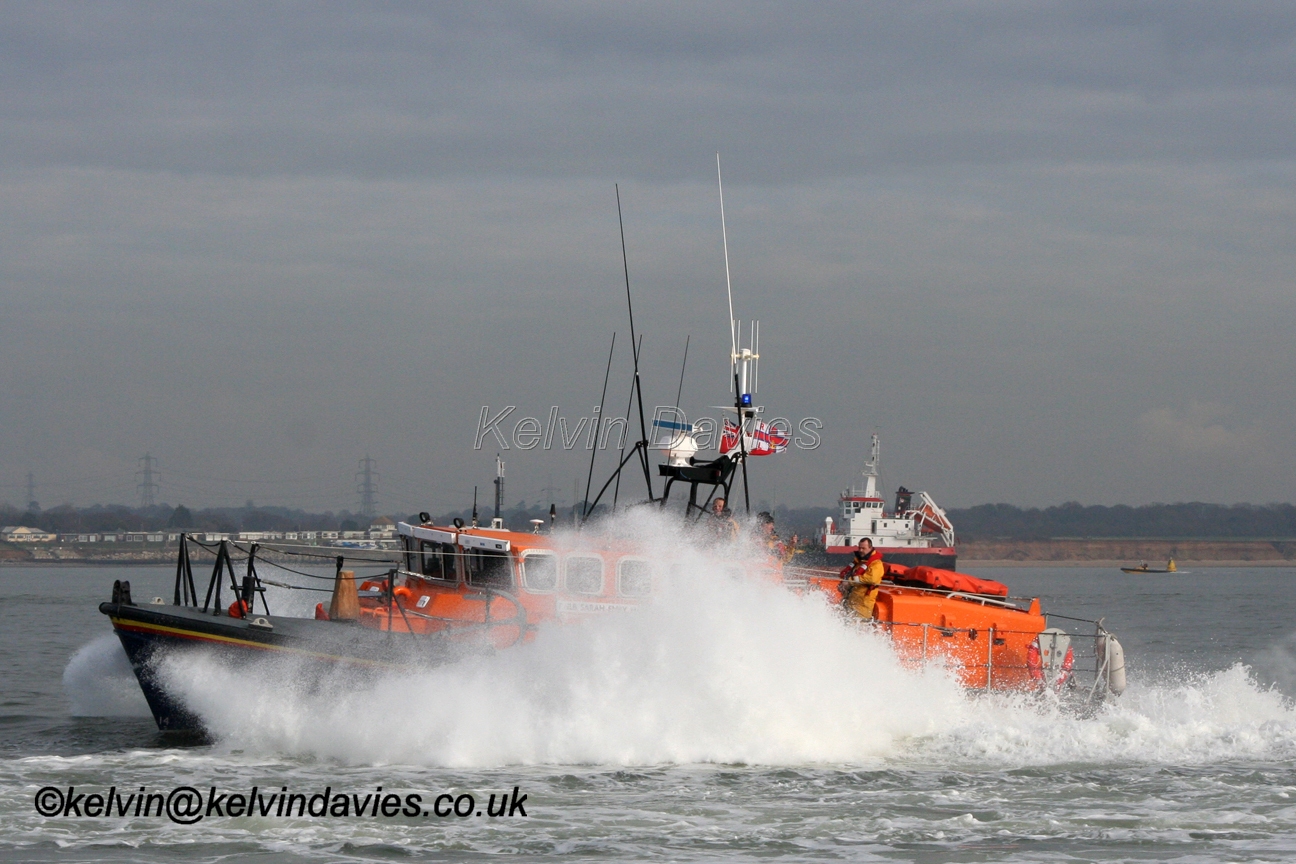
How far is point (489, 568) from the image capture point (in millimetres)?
12500

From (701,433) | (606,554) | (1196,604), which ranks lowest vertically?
(1196,604)

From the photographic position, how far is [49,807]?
9.30 m

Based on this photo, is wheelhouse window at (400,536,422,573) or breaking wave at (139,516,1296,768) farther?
wheelhouse window at (400,536,422,573)

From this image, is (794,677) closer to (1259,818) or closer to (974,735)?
(974,735)

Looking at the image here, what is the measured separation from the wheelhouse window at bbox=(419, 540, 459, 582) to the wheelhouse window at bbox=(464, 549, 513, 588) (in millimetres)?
182

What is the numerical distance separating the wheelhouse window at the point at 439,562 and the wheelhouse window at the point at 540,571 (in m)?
0.75

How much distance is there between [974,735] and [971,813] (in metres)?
2.58

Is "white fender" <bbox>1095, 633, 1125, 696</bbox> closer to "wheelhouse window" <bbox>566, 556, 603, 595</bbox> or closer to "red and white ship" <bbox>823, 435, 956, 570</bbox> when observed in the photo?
"wheelhouse window" <bbox>566, 556, 603, 595</bbox>

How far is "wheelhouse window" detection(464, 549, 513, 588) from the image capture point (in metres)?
12.4

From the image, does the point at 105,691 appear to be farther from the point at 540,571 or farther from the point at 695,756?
the point at 695,756

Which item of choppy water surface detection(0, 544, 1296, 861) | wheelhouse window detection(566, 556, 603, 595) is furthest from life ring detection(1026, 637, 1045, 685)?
wheelhouse window detection(566, 556, 603, 595)

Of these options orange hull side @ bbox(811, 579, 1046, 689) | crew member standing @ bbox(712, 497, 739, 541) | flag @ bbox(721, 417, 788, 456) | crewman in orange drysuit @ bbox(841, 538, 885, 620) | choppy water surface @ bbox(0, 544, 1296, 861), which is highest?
flag @ bbox(721, 417, 788, 456)

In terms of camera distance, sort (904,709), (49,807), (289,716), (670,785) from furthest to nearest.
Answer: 1. (904,709)
2. (289,716)
3. (670,785)
4. (49,807)

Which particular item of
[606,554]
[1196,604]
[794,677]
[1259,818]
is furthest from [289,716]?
[1196,604]
